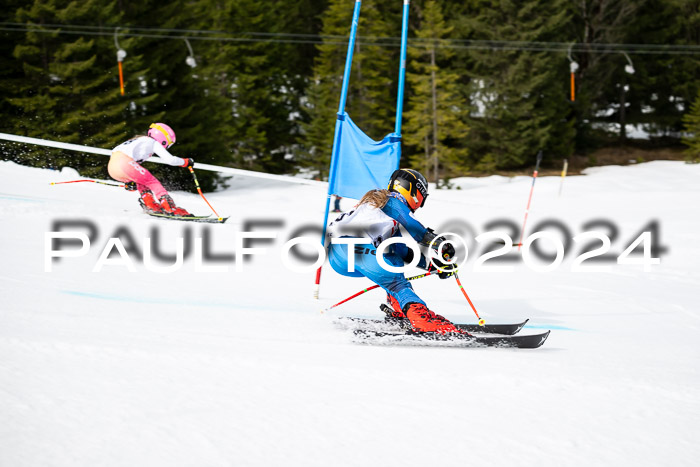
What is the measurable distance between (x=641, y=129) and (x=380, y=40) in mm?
19693

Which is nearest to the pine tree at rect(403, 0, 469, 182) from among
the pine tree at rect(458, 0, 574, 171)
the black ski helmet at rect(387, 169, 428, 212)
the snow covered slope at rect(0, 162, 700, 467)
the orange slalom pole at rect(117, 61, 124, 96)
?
the pine tree at rect(458, 0, 574, 171)

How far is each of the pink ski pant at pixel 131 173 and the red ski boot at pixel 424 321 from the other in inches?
283

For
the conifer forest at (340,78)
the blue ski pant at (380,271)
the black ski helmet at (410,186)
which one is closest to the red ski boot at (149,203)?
the blue ski pant at (380,271)

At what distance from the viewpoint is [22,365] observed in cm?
375

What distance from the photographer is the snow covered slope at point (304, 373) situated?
320 centimetres

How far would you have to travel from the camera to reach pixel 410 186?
5742 mm

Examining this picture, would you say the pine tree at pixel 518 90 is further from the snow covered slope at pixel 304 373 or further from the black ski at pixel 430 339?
the black ski at pixel 430 339

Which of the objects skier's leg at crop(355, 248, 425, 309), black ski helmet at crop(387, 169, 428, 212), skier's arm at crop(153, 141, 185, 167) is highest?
skier's arm at crop(153, 141, 185, 167)

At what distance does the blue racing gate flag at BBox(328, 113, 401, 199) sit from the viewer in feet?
24.4

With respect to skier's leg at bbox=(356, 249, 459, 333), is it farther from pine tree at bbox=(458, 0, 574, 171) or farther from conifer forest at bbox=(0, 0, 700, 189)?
pine tree at bbox=(458, 0, 574, 171)

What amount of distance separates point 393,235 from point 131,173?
7.04m
